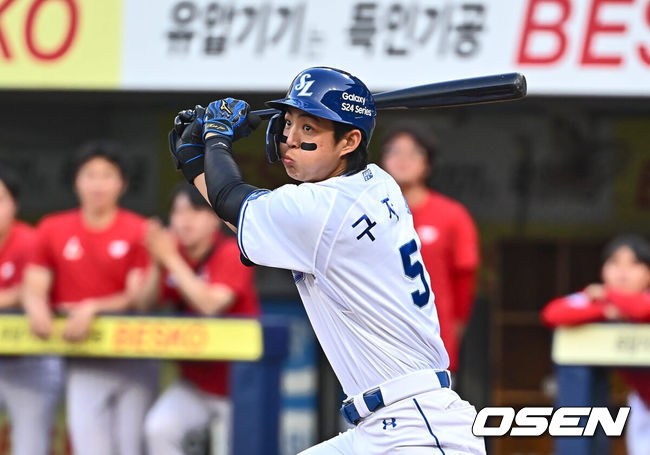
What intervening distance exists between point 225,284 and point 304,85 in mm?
2179

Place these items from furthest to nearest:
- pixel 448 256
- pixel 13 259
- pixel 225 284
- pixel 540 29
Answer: pixel 540 29 < pixel 13 259 < pixel 448 256 < pixel 225 284

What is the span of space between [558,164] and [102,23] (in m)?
3.00

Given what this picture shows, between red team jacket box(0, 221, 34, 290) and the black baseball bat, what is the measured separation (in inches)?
105

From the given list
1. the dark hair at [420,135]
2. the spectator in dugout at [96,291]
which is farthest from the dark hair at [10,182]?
the dark hair at [420,135]

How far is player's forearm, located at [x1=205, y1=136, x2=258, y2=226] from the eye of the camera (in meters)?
3.08

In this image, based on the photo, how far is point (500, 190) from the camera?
7.79 metres

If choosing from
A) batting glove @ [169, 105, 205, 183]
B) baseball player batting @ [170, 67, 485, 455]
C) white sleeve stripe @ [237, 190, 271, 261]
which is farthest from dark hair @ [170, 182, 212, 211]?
white sleeve stripe @ [237, 190, 271, 261]

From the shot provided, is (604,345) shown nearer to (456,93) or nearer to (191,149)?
(456,93)

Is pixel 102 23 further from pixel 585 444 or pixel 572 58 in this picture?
pixel 585 444

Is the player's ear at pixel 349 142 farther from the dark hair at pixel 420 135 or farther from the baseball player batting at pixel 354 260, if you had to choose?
the dark hair at pixel 420 135

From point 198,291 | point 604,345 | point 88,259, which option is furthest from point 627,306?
point 88,259

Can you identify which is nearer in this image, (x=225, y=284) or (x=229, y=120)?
(x=229, y=120)

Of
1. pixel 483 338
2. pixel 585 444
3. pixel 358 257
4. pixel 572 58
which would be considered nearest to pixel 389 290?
pixel 358 257

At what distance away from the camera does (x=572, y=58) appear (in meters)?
6.02
